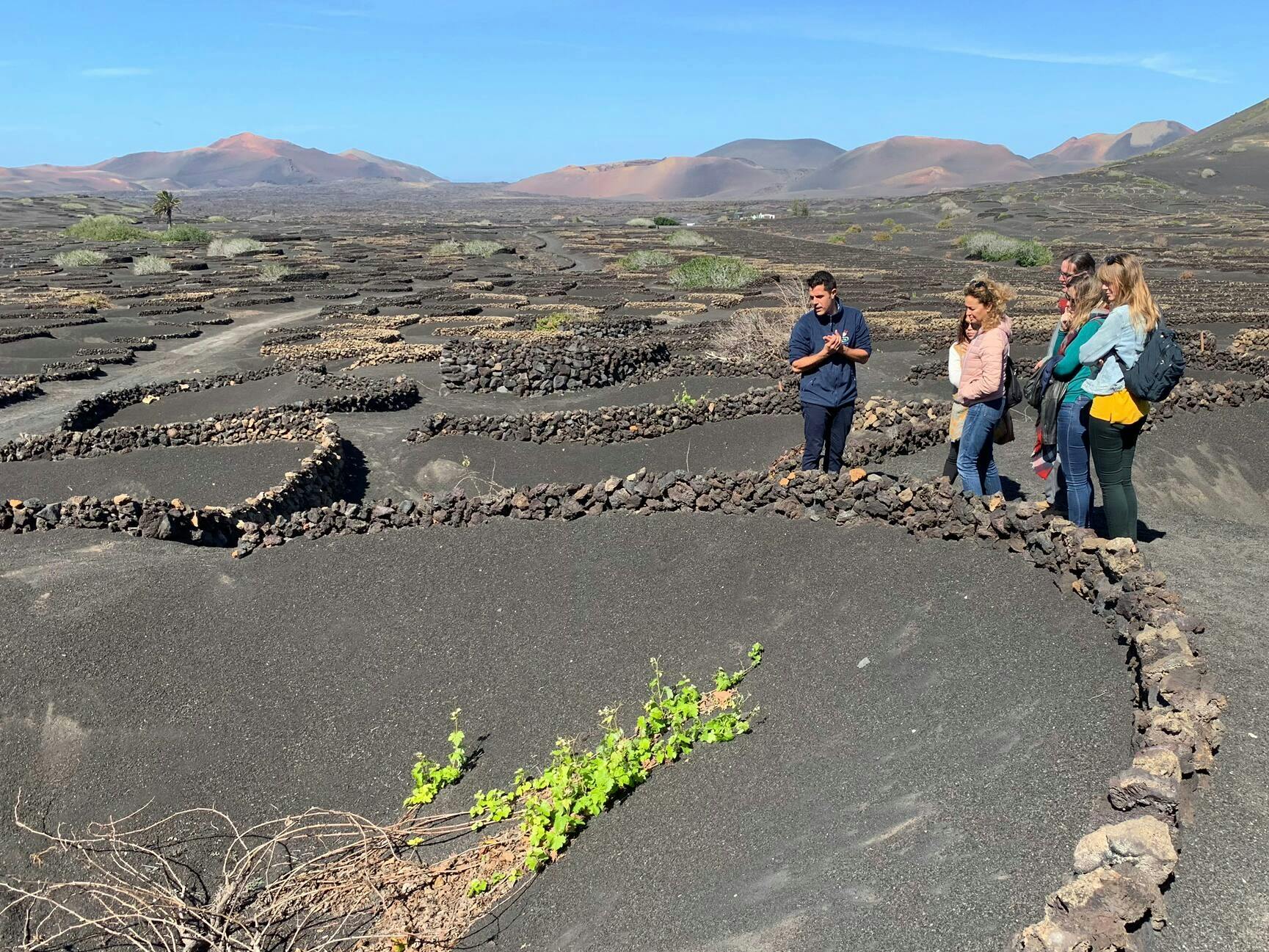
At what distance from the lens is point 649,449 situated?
13133mm

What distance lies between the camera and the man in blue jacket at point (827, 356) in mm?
7270

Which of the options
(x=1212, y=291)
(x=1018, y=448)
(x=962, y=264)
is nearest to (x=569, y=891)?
(x=1018, y=448)

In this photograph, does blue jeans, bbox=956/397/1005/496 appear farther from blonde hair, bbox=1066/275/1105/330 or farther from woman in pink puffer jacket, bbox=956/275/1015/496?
blonde hair, bbox=1066/275/1105/330

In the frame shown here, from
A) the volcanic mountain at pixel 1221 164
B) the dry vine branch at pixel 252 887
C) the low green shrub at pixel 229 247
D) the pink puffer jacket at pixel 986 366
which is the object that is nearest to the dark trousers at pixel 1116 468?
the pink puffer jacket at pixel 986 366

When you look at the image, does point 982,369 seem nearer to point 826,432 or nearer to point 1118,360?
point 1118,360

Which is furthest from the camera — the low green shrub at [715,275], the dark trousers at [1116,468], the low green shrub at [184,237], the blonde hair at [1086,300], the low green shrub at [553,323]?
the low green shrub at [184,237]

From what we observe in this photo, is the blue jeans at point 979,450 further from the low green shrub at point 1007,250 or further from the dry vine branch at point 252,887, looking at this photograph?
the low green shrub at point 1007,250

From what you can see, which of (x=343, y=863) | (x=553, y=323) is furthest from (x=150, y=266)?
(x=343, y=863)

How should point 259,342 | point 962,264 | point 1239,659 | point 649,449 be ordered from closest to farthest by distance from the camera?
point 1239,659, point 649,449, point 259,342, point 962,264

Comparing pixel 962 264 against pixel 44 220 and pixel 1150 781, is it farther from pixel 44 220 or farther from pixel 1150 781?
pixel 44 220

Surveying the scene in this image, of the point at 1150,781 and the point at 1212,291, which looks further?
the point at 1212,291

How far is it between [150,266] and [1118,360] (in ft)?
164

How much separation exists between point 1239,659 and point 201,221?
352 feet

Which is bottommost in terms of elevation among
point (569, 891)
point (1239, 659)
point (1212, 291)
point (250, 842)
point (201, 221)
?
point (250, 842)
